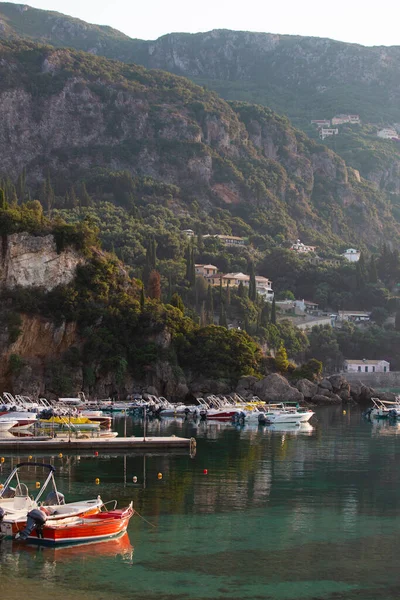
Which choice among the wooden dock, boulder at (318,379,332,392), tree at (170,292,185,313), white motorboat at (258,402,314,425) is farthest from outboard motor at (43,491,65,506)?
tree at (170,292,185,313)

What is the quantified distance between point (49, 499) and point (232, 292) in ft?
426

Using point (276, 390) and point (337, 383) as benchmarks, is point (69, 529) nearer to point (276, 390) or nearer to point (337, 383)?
point (276, 390)

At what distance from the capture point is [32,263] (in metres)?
119

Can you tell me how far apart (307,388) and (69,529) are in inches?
3570

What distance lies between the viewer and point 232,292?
17138 centimetres

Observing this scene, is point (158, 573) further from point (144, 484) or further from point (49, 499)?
point (144, 484)

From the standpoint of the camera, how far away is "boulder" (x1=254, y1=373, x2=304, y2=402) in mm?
122188

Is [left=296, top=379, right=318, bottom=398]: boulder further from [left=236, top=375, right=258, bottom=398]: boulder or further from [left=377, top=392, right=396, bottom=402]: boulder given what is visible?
[left=377, top=392, right=396, bottom=402]: boulder

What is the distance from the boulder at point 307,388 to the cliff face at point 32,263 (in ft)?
107

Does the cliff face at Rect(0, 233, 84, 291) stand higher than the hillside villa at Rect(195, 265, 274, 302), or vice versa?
the cliff face at Rect(0, 233, 84, 291)

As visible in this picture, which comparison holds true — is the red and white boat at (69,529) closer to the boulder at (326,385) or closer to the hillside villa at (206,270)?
the boulder at (326,385)

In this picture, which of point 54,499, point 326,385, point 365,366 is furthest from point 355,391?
point 54,499

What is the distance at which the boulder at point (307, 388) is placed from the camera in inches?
5037

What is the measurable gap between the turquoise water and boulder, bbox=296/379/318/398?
183 ft
